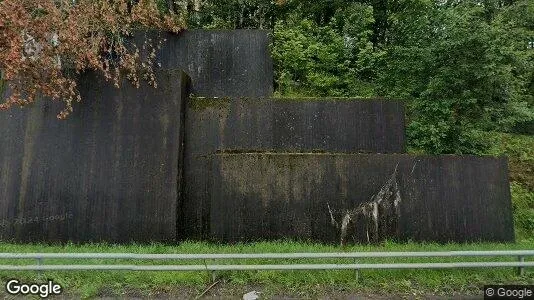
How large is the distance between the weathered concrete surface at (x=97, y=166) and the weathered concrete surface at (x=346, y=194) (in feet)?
4.20

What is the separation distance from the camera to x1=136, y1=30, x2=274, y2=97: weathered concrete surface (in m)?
11.8

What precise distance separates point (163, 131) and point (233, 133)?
1.68 m

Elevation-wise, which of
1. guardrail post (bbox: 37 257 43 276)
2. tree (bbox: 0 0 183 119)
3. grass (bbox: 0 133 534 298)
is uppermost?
tree (bbox: 0 0 183 119)

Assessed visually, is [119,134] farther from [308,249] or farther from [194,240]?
[308,249]

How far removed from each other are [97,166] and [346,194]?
5411mm

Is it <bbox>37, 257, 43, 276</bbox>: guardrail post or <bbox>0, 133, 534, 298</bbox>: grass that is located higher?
<bbox>37, 257, 43, 276</bbox>: guardrail post

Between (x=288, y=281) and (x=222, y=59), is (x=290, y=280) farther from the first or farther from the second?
(x=222, y=59)

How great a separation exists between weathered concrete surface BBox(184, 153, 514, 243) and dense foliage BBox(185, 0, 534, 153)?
2172 mm

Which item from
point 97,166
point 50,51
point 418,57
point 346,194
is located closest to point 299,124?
point 346,194

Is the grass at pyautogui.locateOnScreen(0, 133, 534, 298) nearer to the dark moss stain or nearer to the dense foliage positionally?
the dark moss stain

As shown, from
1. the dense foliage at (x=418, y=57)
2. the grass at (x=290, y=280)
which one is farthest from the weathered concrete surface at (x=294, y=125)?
the grass at (x=290, y=280)

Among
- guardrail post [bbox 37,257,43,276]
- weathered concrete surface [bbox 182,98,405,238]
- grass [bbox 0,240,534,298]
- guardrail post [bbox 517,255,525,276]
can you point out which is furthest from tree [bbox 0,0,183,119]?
guardrail post [bbox 517,255,525,276]

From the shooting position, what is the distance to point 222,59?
1195 centimetres

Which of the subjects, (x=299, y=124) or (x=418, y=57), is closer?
(x=299, y=124)
